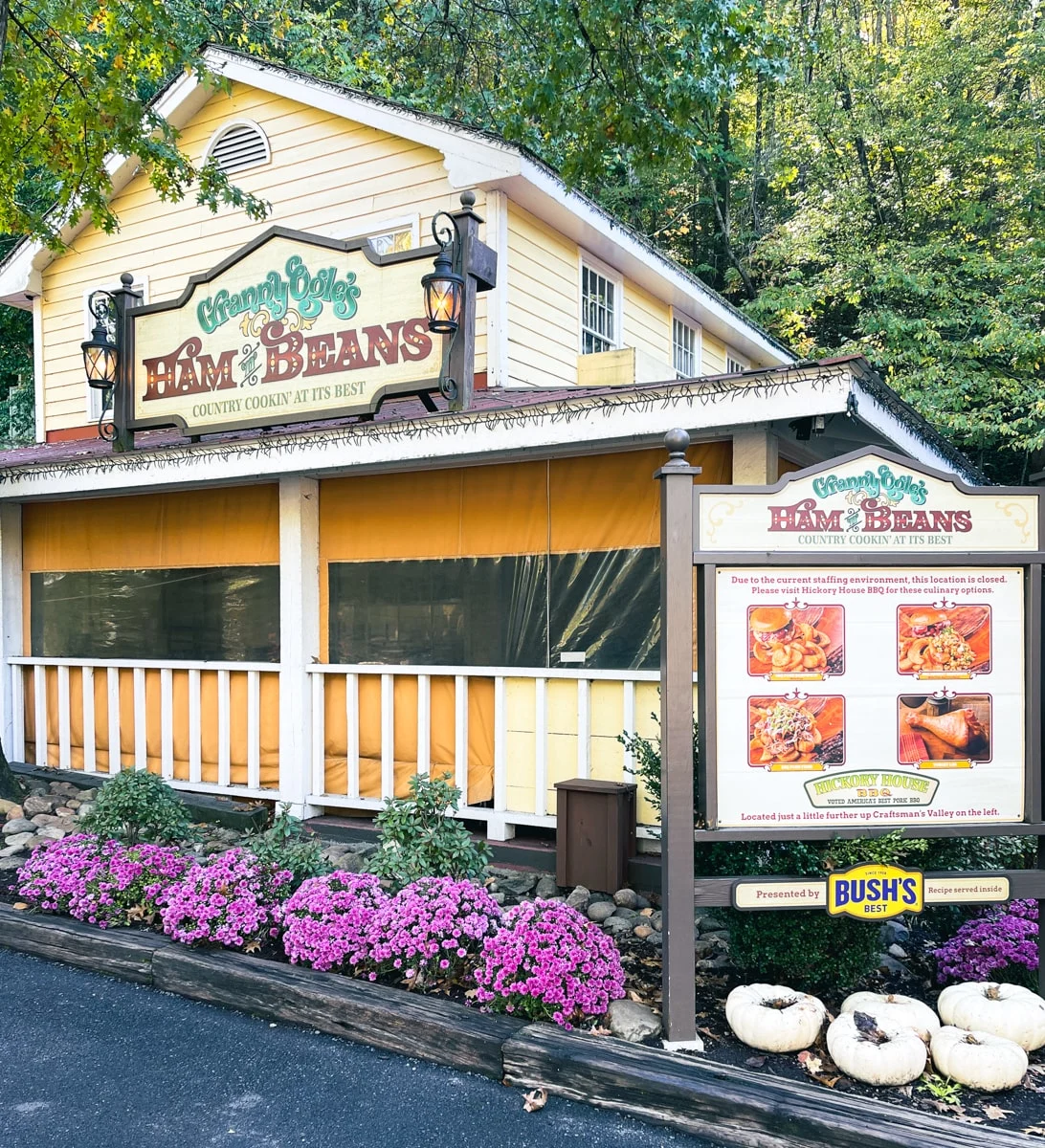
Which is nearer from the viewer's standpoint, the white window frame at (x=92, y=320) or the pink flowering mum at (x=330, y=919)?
the pink flowering mum at (x=330, y=919)

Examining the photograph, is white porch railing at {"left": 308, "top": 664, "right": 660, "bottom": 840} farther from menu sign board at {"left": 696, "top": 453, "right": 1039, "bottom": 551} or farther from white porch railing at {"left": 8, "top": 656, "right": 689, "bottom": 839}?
menu sign board at {"left": 696, "top": 453, "right": 1039, "bottom": 551}

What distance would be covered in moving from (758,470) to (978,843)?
231cm

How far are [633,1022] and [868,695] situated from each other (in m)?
1.55

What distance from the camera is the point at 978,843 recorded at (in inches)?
164

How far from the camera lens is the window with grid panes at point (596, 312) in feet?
31.5

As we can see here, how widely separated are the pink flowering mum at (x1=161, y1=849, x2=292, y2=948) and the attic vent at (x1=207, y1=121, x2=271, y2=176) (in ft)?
24.3

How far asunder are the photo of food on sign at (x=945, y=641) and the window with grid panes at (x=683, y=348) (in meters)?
8.41

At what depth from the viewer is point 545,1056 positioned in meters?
3.40

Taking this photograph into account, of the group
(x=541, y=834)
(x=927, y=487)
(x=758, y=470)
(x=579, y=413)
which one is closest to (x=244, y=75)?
(x=579, y=413)

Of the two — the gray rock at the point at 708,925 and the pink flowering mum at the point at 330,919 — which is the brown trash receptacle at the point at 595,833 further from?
the pink flowering mum at the point at 330,919

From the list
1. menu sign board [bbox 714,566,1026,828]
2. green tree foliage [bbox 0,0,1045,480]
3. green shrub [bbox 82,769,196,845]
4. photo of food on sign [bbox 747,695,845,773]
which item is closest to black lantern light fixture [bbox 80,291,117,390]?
green tree foliage [bbox 0,0,1045,480]

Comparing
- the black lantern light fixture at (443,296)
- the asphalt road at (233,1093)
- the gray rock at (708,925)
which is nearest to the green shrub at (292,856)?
the asphalt road at (233,1093)

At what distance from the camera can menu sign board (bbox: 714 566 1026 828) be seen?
3.61m

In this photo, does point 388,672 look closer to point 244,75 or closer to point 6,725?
point 6,725
